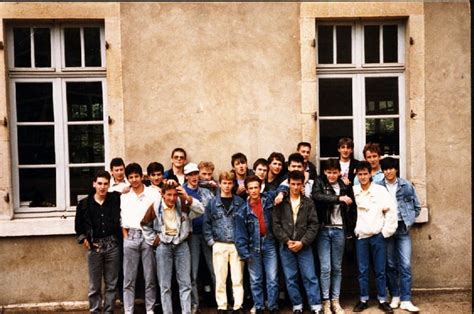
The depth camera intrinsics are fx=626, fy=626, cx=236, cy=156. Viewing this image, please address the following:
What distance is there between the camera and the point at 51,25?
712 centimetres

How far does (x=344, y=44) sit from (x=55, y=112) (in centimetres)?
346

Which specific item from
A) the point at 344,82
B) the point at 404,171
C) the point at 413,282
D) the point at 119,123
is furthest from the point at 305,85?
the point at 413,282

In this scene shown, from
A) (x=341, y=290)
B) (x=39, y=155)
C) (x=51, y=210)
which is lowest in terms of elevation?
(x=341, y=290)

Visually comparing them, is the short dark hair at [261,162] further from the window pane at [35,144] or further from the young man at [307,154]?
the window pane at [35,144]

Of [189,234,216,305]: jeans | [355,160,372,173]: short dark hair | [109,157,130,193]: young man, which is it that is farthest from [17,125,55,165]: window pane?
[355,160,372,173]: short dark hair

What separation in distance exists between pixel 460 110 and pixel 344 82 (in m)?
1.37

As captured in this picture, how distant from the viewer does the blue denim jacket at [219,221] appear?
6391 mm

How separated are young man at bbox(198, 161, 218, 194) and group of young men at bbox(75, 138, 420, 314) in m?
0.11

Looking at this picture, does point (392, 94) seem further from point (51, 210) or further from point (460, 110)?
point (51, 210)

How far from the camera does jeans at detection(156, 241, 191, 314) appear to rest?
630 centimetres

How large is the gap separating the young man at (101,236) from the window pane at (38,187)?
100cm

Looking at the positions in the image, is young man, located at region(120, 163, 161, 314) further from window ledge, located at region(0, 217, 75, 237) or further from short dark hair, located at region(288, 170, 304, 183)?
short dark hair, located at region(288, 170, 304, 183)

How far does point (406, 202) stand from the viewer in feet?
21.7

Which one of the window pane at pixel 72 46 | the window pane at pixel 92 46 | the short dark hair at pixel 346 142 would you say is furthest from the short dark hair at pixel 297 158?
the window pane at pixel 72 46
